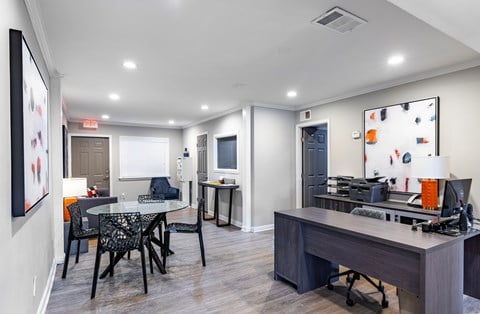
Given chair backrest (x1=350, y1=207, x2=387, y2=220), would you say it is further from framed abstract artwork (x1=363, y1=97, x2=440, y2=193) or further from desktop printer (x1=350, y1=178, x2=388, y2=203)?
framed abstract artwork (x1=363, y1=97, x2=440, y2=193)

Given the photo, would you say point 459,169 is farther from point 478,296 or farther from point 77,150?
point 77,150

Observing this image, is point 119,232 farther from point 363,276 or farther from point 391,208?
point 391,208

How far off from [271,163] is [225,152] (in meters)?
1.36

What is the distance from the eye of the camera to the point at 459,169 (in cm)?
321

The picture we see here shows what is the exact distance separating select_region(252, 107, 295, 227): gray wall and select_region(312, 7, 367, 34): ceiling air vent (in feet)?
9.67

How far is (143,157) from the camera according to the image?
26.9 feet

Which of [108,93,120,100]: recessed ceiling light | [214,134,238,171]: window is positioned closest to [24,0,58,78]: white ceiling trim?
[108,93,120,100]: recessed ceiling light

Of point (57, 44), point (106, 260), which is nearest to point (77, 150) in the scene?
point (106, 260)

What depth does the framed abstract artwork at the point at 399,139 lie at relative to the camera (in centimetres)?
347

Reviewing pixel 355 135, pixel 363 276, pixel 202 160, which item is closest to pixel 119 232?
pixel 363 276

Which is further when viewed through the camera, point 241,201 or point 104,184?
point 104,184

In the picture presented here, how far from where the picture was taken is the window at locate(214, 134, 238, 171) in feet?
19.5

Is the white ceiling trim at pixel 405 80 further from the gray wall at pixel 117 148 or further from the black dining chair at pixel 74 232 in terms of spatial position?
the gray wall at pixel 117 148

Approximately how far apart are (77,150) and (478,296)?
332 inches
